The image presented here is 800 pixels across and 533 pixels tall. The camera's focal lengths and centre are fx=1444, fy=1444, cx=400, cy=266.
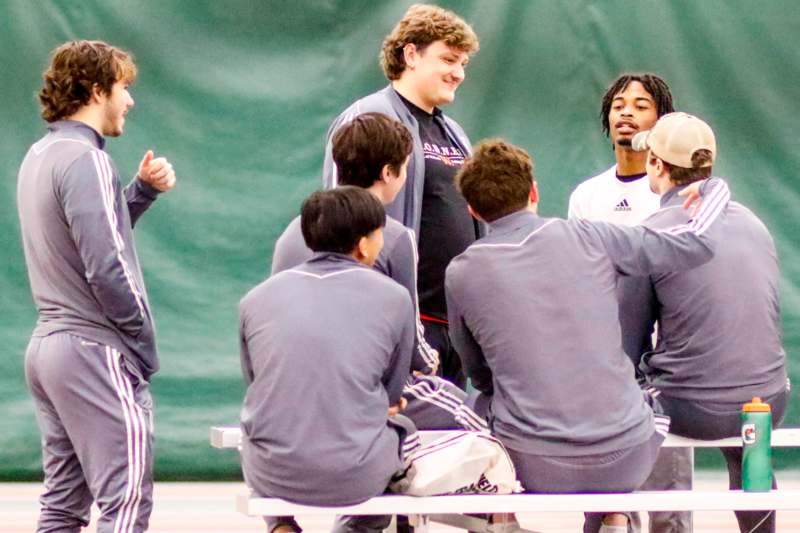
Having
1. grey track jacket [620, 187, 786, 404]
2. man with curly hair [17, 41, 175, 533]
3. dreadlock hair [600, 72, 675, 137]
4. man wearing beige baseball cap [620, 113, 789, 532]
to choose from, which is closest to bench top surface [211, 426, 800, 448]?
man wearing beige baseball cap [620, 113, 789, 532]

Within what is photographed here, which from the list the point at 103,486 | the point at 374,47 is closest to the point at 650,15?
the point at 374,47

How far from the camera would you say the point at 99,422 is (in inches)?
142

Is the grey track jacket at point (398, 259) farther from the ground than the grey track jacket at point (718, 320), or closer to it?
farther from the ground

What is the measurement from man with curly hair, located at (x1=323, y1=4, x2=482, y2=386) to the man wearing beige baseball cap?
22.8 inches

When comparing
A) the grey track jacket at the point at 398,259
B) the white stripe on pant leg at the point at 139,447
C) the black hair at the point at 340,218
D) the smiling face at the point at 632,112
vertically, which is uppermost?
the smiling face at the point at 632,112

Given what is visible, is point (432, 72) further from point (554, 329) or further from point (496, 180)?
point (554, 329)

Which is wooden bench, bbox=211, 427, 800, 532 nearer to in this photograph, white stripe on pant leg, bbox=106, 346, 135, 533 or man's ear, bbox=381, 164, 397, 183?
white stripe on pant leg, bbox=106, 346, 135, 533

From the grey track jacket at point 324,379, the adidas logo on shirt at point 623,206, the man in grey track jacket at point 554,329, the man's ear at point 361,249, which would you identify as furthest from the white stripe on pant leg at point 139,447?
the adidas logo on shirt at point 623,206

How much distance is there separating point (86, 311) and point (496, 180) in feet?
3.60

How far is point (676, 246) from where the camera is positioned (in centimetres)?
357

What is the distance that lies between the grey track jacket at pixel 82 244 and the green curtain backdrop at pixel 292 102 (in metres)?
2.66

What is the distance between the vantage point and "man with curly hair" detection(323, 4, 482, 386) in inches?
167

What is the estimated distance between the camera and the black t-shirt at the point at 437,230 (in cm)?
425

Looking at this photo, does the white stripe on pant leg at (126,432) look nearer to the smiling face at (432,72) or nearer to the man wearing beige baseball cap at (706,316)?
the smiling face at (432,72)
